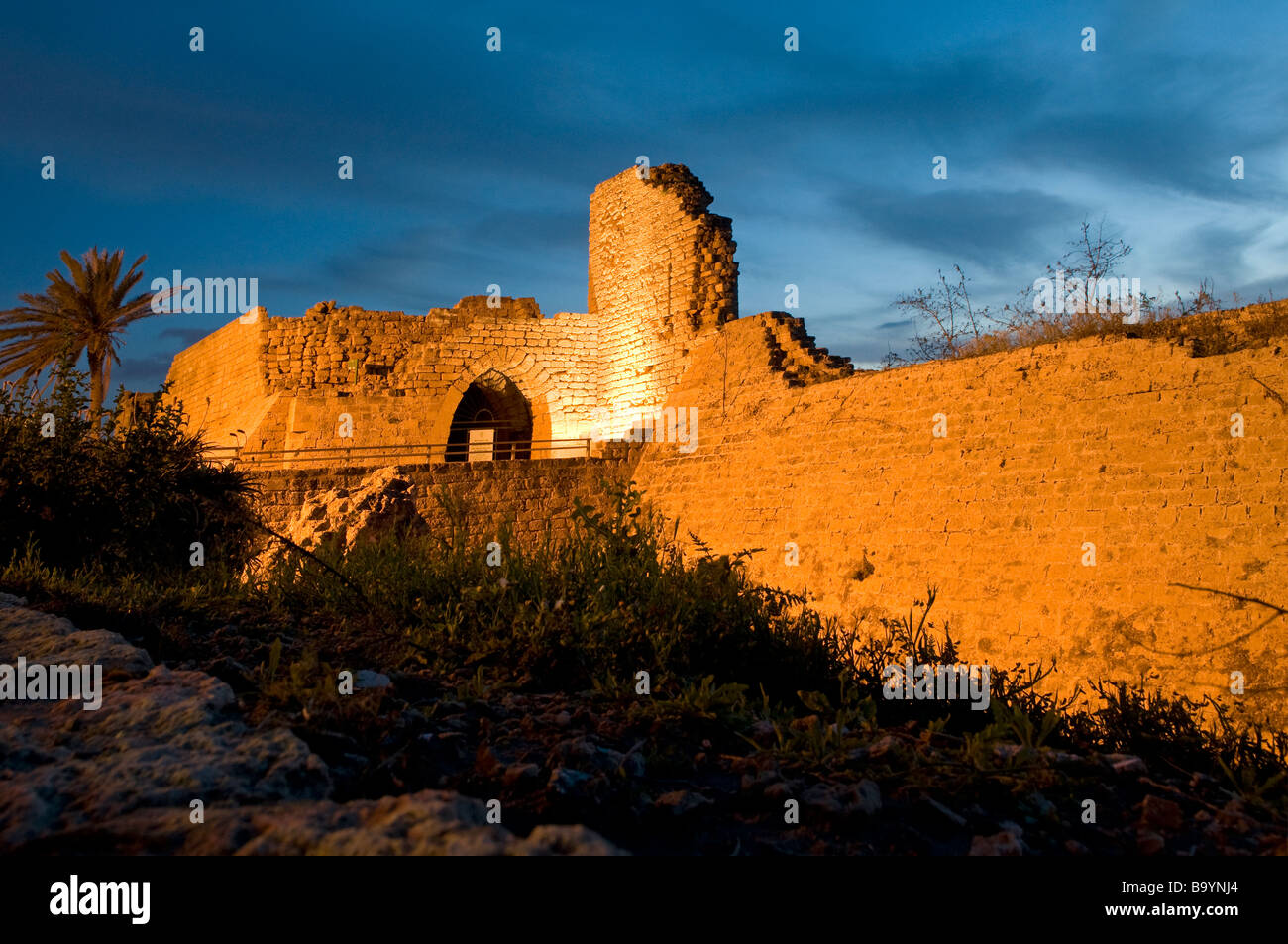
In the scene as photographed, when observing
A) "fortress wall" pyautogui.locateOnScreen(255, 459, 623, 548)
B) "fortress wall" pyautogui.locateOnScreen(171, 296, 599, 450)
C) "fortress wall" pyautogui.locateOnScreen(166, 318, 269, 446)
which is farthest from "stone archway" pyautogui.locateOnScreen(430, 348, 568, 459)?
"fortress wall" pyautogui.locateOnScreen(255, 459, 623, 548)

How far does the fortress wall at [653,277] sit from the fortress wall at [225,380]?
7.32m

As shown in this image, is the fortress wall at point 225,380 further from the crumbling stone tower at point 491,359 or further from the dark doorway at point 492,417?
the dark doorway at point 492,417

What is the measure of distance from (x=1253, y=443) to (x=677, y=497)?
274 inches

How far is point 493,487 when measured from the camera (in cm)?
1330

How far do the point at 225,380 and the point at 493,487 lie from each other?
10.1 m

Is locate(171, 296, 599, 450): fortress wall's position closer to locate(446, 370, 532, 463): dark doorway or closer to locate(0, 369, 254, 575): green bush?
locate(446, 370, 532, 463): dark doorway

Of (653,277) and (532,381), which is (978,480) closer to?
(653,277)

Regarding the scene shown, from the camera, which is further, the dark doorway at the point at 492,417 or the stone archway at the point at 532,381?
the dark doorway at the point at 492,417

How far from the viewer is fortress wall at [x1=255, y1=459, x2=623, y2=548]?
13.1 m

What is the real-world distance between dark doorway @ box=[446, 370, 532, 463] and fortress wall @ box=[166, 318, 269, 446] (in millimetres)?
4083

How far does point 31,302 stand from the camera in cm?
2194

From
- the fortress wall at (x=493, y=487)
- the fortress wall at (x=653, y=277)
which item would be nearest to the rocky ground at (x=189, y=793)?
the fortress wall at (x=493, y=487)

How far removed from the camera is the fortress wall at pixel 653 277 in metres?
16.1
